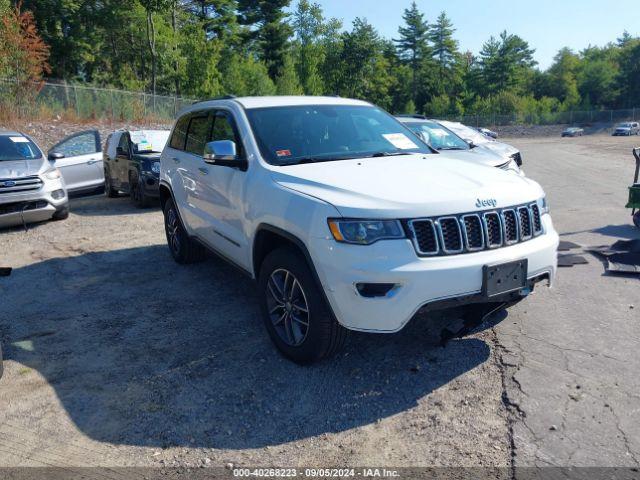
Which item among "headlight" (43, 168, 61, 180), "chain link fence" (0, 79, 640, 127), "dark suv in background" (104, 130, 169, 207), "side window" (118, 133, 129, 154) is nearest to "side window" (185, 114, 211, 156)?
"headlight" (43, 168, 61, 180)

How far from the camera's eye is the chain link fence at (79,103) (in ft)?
75.1

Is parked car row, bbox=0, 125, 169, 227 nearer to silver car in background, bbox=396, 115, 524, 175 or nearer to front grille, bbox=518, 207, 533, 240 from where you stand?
silver car in background, bbox=396, 115, 524, 175

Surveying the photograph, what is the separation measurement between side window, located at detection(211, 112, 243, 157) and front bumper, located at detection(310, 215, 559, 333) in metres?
1.70

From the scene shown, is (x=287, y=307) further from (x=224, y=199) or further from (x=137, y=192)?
(x=137, y=192)

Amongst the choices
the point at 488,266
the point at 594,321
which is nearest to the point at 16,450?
the point at 488,266

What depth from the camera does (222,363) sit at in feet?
14.0

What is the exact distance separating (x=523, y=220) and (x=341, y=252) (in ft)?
4.63

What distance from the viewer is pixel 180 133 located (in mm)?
6734

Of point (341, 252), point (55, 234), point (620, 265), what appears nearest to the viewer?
point (341, 252)

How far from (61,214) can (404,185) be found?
814 cm

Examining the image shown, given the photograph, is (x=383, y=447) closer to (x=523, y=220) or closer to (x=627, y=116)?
(x=523, y=220)

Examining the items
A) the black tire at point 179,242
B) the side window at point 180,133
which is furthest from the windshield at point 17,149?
the side window at point 180,133

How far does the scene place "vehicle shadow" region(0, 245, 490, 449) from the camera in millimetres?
3465

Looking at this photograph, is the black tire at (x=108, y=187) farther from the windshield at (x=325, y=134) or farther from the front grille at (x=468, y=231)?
the front grille at (x=468, y=231)
